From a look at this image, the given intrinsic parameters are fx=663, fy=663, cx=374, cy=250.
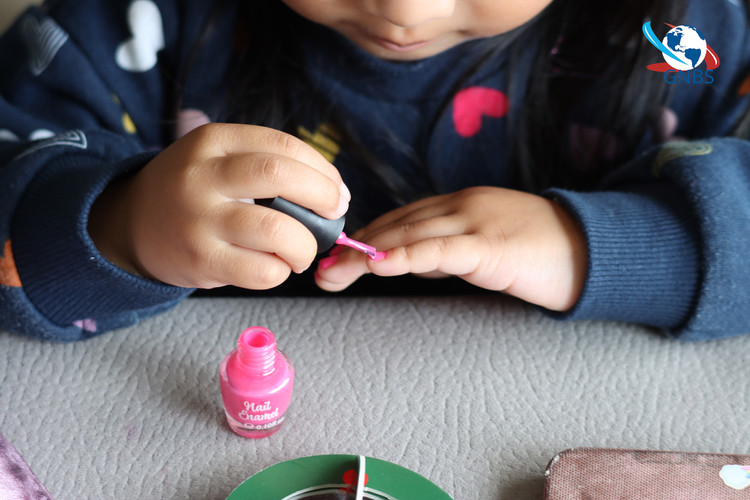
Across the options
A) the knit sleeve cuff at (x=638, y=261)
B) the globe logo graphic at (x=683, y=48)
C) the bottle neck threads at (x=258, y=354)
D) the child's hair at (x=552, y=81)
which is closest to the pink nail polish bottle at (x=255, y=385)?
the bottle neck threads at (x=258, y=354)

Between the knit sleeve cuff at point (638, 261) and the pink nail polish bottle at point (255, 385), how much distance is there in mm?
245

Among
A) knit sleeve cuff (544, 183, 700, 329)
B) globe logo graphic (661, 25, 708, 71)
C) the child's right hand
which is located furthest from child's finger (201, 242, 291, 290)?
globe logo graphic (661, 25, 708, 71)

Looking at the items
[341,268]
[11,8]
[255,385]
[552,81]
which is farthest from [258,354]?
[11,8]

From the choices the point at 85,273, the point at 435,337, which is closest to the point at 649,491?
the point at 435,337

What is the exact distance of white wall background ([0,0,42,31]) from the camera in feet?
3.01

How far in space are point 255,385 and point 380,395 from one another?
0.10 metres

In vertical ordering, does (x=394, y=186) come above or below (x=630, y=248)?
below

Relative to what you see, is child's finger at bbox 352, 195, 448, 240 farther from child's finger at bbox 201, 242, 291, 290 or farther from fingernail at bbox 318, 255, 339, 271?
child's finger at bbox 201, 242, 291, 290

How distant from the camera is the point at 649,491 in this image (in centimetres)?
40

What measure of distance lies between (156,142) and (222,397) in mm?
433

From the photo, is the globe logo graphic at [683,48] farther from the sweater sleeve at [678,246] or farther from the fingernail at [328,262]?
the fingernail at [328,262]

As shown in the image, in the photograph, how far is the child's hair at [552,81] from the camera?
0.72 meters

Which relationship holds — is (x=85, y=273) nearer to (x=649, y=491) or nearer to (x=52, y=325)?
(x=52, y=325)

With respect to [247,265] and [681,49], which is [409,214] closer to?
[247,265]
